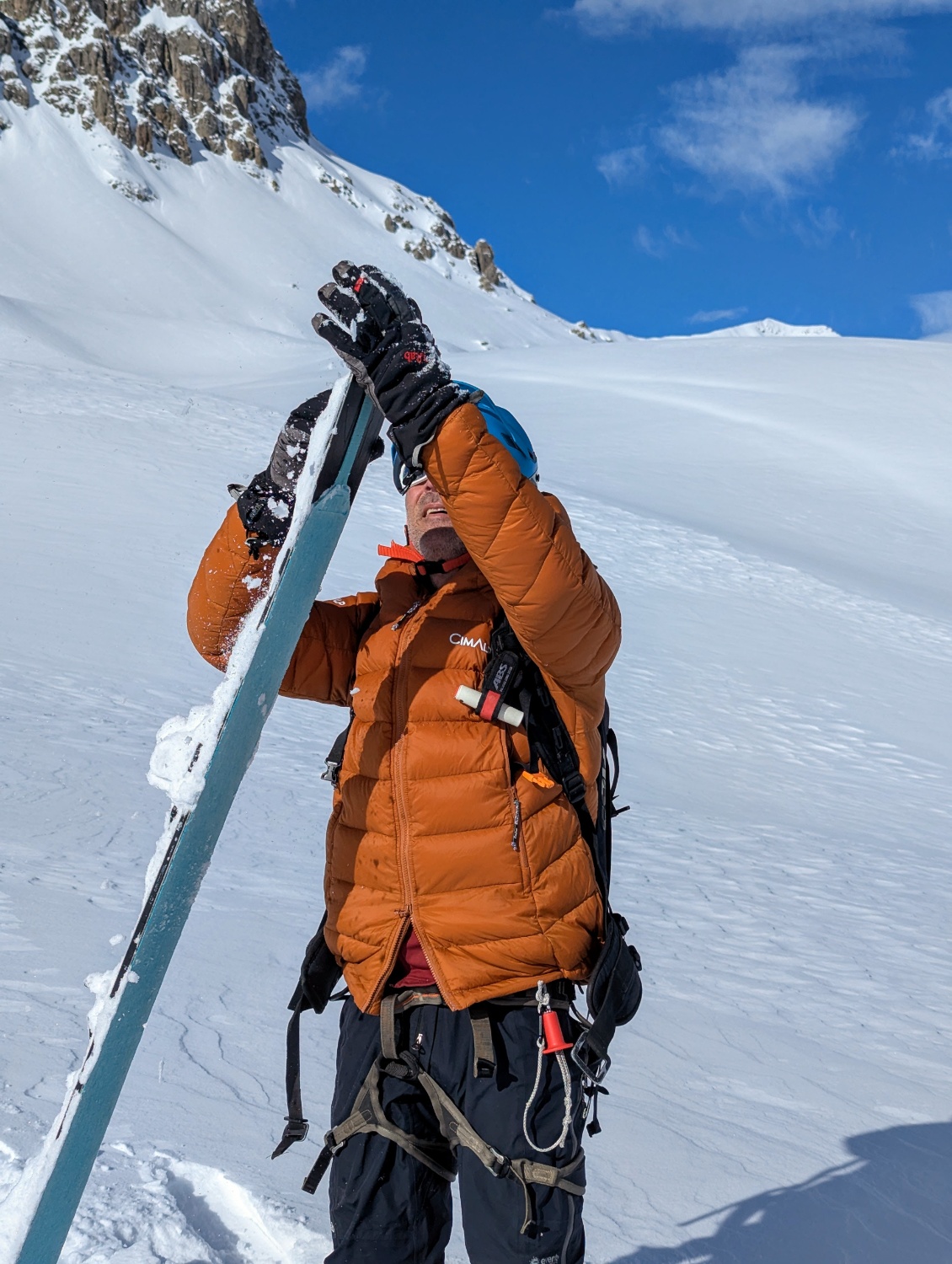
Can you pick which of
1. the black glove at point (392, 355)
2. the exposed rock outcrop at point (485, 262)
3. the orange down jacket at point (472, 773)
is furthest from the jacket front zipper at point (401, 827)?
the exposed rock outcrop at point (485, 262)

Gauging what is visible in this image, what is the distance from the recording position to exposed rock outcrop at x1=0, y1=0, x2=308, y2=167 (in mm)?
76438

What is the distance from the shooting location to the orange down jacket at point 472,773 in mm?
1760

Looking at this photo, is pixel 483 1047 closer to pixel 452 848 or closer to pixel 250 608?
pixel 452 848

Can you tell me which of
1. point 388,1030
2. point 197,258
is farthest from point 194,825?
point 197,258

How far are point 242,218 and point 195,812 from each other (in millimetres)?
81675

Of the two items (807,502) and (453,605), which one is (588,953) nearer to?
(453,605)

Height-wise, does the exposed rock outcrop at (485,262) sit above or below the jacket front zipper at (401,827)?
above

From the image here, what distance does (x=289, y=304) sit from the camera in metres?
63.7

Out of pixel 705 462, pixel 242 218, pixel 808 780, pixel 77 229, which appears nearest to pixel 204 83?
pixel 242 218

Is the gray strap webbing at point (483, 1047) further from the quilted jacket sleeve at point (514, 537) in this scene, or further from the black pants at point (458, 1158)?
the quilted jacket sleeve at point (514, 537)

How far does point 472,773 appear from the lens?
1878 mm

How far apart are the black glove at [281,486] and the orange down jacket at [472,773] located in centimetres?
6

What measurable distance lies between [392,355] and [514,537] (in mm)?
358

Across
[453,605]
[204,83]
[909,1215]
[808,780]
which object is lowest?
[909,1215]
